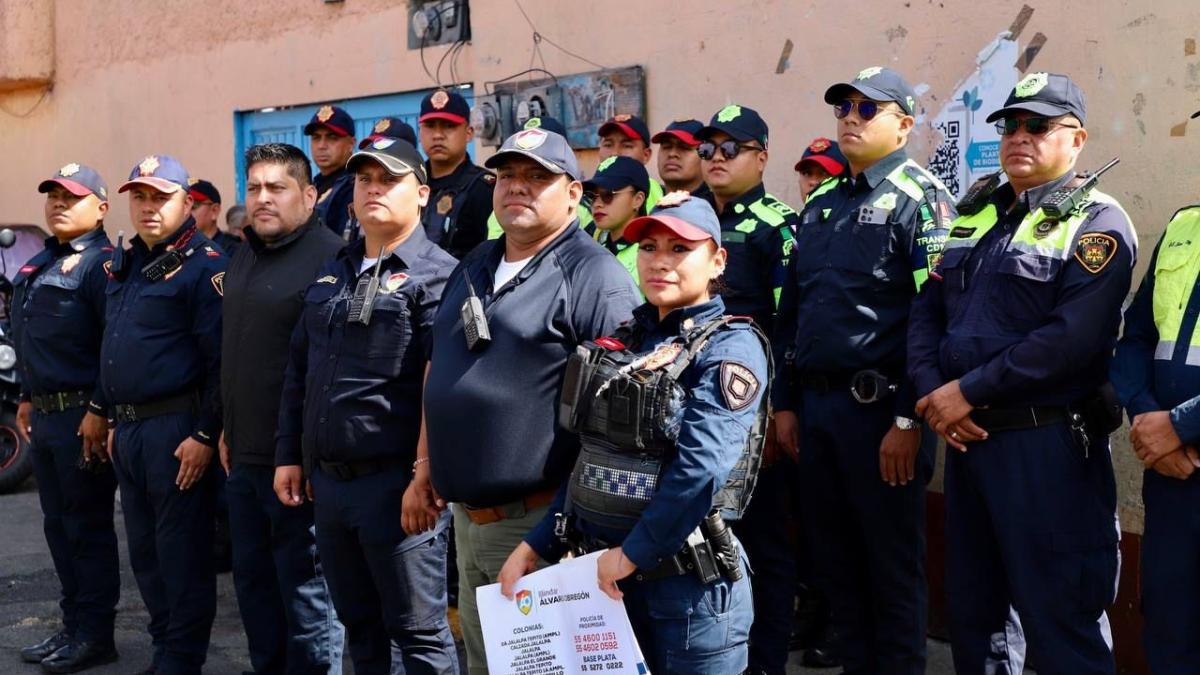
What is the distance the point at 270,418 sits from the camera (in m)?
4.98

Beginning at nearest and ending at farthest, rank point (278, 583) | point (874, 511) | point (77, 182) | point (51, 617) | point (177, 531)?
1. point (874, 511)
2. point (278, 583)
3. point (177, 531)
4. point (77, 182)
5. point (51, 617)

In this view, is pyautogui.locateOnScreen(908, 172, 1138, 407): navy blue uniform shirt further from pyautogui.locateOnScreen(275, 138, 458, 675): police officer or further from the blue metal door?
the blue metal door

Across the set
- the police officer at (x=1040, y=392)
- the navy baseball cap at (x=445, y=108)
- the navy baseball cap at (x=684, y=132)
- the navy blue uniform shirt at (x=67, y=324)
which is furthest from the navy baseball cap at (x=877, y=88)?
the navy blue uniform shirt at (x=67, y=324)

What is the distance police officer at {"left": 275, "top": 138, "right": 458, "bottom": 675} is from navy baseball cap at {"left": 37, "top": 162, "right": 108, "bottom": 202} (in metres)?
2.21

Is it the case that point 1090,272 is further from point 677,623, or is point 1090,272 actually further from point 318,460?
point 318,460

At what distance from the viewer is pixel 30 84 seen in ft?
43.2

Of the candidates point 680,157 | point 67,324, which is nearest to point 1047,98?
point 680,157

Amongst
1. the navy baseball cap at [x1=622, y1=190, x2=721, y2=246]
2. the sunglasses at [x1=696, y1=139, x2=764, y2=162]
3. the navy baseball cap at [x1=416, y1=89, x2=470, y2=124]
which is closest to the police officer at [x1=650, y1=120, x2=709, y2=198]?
the sunglasses at [x1=696, y1=139, x2=764, y2=162]

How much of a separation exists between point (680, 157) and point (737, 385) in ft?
9.43

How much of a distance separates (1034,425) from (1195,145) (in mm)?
1594

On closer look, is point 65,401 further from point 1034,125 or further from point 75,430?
point 1034,125

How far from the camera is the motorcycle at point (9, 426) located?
939cm

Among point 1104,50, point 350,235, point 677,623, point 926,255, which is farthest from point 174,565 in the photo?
point 1104,50

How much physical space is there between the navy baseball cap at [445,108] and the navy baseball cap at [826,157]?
160 centimetres
